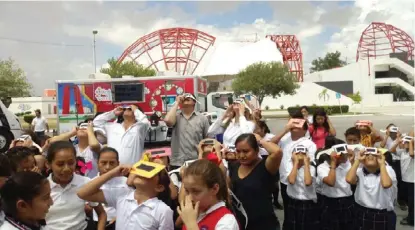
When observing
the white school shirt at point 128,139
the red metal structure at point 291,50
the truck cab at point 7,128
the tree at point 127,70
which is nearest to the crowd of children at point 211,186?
the white school shirt at point 128,139

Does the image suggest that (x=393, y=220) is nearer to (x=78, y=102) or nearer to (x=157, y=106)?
(x=157, y=106)

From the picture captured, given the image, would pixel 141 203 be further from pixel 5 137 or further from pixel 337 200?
pixel 5 137

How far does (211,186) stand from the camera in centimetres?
236

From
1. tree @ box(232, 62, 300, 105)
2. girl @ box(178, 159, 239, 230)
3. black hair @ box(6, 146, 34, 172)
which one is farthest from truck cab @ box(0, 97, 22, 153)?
tree @ box(232, 62, 300, 105)

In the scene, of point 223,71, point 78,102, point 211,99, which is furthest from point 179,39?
point 78,102

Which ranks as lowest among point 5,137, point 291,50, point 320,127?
point 5,137

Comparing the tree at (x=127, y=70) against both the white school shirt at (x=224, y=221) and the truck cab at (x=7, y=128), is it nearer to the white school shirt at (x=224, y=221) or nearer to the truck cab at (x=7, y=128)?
the truck cab at (x=7, y=128)

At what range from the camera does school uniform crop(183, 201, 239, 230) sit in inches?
89.3

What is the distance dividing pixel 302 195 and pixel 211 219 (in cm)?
225

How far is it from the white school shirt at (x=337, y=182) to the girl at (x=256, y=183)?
55.6 inches

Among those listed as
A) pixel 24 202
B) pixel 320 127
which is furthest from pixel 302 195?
pixel 24 202

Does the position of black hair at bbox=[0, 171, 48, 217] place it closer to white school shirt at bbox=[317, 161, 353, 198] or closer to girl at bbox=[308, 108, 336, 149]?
white school shirt at bbox=[317, 161, 353, 198]

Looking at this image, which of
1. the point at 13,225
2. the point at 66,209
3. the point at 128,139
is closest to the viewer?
the point at 13,225

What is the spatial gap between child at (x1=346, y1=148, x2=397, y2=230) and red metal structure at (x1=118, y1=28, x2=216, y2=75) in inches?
2311
